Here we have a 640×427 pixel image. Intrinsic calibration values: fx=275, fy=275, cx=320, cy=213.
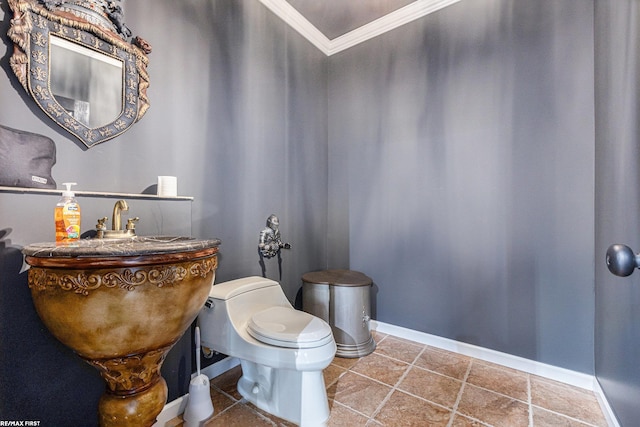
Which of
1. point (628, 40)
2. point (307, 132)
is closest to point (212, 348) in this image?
point (307, 132)

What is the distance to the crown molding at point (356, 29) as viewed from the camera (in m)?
2.12

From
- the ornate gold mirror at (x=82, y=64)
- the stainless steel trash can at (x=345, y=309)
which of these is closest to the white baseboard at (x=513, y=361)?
the stainless steel trash can at (x=345, y=309)

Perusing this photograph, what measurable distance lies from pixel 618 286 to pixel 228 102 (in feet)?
7.42

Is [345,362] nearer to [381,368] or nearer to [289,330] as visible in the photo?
[381,368]

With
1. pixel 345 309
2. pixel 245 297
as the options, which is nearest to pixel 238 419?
pixel 245 297

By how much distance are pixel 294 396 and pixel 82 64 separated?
1.77 metres

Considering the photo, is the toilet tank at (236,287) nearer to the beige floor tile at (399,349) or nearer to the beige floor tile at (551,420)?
the beige floor tile at (399,349)

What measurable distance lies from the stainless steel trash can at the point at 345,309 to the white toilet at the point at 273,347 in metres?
0.46

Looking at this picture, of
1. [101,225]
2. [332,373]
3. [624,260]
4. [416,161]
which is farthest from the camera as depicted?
[416,161]

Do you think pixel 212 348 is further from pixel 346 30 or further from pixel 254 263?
pixel 346 30

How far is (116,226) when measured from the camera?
111 centimetres

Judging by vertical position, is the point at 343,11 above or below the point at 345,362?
above

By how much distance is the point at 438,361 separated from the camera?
191 cm

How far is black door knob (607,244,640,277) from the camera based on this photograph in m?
0.68
